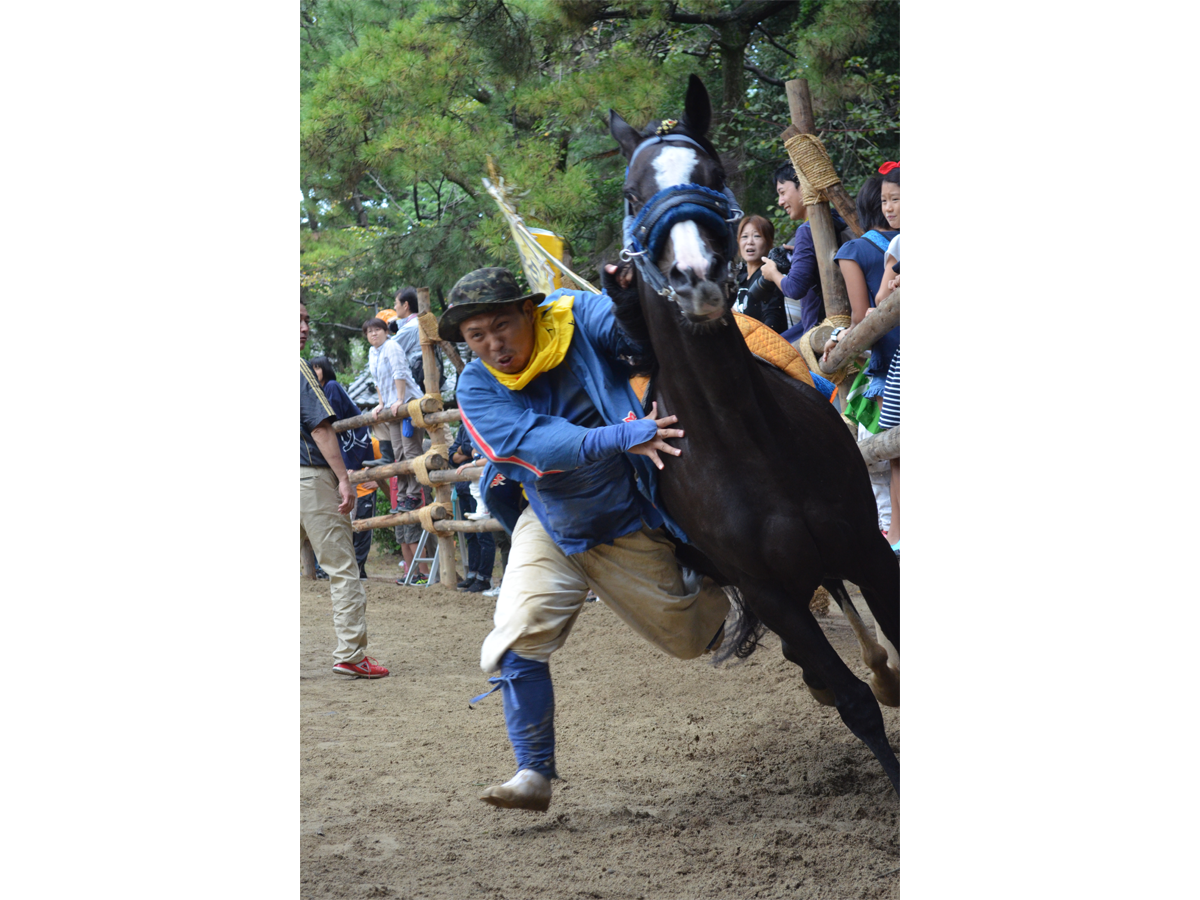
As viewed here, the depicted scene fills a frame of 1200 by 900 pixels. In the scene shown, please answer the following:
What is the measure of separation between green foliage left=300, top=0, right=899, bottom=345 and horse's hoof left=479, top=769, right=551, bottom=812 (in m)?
1.30

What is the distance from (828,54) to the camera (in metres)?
2.58

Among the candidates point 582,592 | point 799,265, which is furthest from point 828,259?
point 582,592

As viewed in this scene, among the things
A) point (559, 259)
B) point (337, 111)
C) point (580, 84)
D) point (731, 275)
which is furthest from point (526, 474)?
point (337, 111)

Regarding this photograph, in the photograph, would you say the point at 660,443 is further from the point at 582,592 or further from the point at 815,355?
the point at 815,355

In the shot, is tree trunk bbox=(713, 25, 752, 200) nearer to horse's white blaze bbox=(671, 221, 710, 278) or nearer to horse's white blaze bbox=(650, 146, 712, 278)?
horse's white blaze bbox=(650, 146, 712, 278)

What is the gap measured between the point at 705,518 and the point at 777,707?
1396mm

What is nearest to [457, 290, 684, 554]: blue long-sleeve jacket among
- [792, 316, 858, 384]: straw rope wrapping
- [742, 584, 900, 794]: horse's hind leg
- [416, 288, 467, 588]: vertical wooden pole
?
[742, 584, 900, 794]: horse's hind leg

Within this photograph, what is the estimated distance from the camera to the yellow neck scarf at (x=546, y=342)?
1982 millimetres

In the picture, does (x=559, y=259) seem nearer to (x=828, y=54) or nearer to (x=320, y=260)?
(x=828, y=54)

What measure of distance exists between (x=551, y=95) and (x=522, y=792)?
81.8 inches

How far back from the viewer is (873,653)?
7.35 ft

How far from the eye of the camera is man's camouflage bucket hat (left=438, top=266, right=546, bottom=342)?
1.90m

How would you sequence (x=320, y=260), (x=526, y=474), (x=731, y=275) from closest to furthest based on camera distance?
(x=731, y=275)
(x=526, y=474)
(x=320, y=260)

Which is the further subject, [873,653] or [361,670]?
[361,670]
